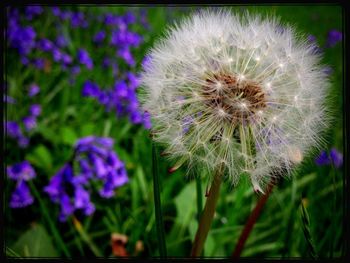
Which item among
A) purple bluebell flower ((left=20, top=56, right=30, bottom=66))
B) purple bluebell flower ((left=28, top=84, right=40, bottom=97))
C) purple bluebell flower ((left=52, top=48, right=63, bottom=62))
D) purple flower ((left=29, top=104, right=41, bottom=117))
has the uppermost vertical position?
purple bluebell flower ((left=52, top=48, right=63, bottom=62))

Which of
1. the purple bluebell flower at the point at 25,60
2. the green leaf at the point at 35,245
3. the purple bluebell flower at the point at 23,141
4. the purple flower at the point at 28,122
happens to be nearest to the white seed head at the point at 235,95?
the green leaf at the point at 35,245

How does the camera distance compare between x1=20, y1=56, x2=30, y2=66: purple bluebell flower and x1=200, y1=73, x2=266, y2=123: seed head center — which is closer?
x1=200, y1=73, x2=266, y2=123: seed head center

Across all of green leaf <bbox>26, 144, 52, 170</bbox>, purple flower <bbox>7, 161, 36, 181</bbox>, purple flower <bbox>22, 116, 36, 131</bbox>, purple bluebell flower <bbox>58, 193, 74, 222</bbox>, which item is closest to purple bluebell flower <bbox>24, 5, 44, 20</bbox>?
purple flower <bbox>22, 116, 36, 131</bbox>

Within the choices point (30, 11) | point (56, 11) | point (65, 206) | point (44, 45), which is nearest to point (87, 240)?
point (65, 206)

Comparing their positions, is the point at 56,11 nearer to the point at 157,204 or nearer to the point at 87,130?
the point at 87,130

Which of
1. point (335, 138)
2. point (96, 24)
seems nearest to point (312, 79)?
point (335, 138)

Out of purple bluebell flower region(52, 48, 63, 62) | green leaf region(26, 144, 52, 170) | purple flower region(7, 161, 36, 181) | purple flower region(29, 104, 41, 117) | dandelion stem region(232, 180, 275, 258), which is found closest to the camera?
dandelion stem region(232, 180, 275, 258)

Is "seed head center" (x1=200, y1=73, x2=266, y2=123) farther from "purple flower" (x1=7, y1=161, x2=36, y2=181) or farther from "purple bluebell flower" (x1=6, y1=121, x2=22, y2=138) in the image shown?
"purple bluebell flower" (x1=6, y1=121, x2=22, y2=138)

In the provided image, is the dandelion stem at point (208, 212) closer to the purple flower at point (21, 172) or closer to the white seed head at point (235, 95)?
the white seed head at point (235, 95)
